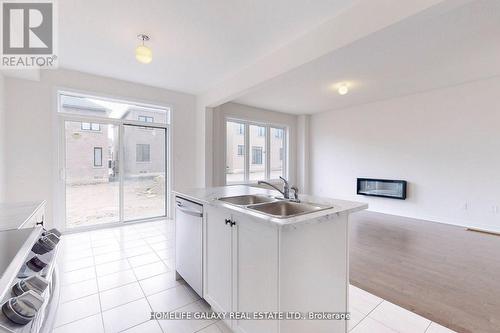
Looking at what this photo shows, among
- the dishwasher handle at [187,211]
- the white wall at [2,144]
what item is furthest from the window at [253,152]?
the white wall at [2,144]

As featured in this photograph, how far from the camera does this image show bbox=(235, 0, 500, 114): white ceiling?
2.34 metres

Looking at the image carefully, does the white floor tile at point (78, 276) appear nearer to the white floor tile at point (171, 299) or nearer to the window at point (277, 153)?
the white floor tile at point (171, 299)

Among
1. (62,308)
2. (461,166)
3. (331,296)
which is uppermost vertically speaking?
(461,166)

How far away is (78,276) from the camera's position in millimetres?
2432

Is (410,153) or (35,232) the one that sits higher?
(410,153)

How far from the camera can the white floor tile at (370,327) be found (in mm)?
1673

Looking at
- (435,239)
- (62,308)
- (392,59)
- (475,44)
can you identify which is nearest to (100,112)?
(62,308)

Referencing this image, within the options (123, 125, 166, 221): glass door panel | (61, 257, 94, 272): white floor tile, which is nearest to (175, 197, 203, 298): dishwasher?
(61, 257, 94, 272): white floor tile

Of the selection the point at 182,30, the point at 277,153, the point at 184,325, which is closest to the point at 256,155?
the point at 277,153

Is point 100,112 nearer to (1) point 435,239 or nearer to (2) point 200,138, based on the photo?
(2) point 200,138

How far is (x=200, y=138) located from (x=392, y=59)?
373 cm

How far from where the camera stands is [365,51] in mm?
2941

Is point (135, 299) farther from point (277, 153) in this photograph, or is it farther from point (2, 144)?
point (277, 153)

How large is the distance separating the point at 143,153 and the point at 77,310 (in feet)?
10.3
